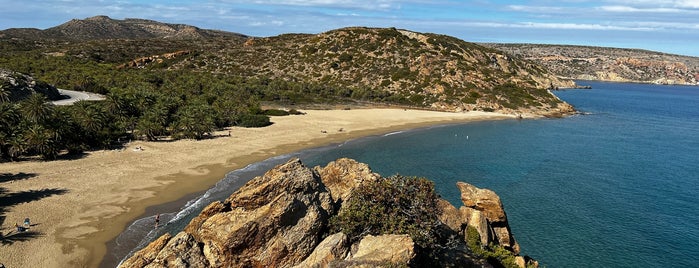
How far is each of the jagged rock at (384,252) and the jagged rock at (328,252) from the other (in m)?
0.71

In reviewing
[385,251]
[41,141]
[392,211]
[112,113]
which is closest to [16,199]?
[41,141]

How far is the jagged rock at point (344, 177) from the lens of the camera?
2442 cm

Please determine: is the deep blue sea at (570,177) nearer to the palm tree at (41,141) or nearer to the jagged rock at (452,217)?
the jagged rock at (452,217)

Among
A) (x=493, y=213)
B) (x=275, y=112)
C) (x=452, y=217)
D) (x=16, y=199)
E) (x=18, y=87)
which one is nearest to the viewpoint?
(x=452, y=217)

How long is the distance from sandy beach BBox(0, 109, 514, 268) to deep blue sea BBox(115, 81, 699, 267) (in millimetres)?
2929

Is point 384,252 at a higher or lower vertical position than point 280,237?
higher

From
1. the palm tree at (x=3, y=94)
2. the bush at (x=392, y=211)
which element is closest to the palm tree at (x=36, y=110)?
the palm tree at (x=3, y=94)

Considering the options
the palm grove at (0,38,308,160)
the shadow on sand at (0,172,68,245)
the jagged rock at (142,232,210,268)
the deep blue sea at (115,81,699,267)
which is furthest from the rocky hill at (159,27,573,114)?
the jagged rock at (142,232,210,268)

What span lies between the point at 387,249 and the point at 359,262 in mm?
1514

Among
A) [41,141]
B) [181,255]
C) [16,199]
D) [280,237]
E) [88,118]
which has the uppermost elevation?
[88,118]

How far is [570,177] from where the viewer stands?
183ft

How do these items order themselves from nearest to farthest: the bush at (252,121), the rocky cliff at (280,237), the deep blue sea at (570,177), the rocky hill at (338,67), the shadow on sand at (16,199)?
1. the rocky cliff at (280,237)
2. the shadow on sand at (16,199)
3. the deep blue sea at (570,177)
4. the bush at (252,121)
5. the rocky hill at (338,67)

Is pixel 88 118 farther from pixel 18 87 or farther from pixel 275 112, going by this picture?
pixel 275 112

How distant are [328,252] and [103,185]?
35.3 meters
